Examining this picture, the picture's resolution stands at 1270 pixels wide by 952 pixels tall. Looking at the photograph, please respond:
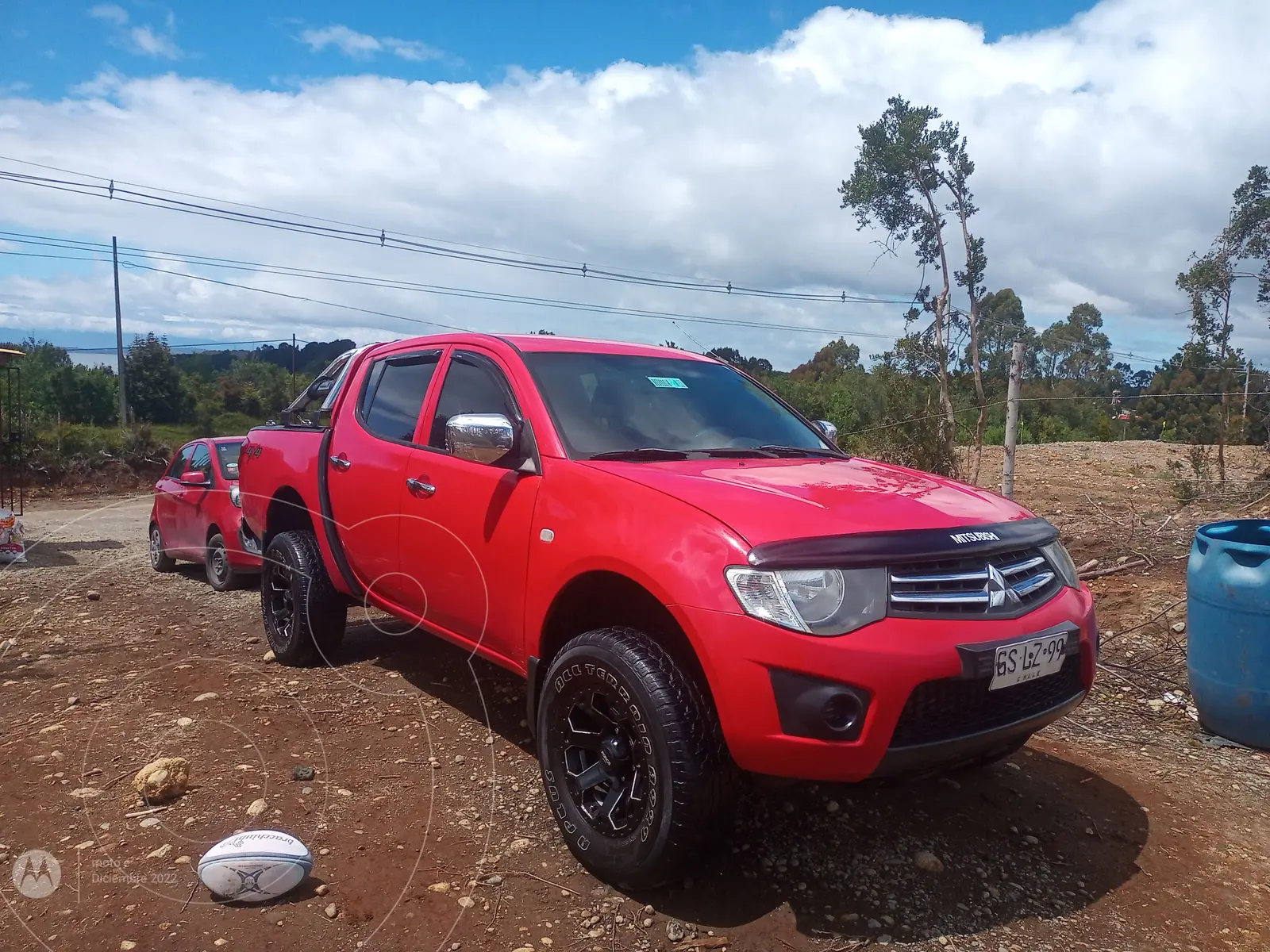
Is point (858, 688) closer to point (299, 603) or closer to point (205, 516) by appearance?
point (299, 603)

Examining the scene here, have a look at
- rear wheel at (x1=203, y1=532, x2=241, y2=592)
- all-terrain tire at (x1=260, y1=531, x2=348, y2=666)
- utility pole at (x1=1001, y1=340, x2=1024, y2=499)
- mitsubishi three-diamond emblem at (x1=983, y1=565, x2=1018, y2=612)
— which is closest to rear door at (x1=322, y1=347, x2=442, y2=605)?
all-terrain tire at (x1=260, y1=531, x2=348, y2=666)

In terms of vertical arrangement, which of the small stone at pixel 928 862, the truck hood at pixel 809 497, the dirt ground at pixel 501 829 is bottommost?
the dirt ground at pixel 501 829

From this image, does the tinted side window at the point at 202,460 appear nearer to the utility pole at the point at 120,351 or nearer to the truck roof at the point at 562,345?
the truck roof at the point at 562,345

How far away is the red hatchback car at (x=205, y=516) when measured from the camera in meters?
7.73

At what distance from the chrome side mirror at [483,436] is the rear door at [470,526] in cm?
12

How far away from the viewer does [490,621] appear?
11.4 feet

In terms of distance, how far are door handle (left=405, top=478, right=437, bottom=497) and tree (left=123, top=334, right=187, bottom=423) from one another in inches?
1600

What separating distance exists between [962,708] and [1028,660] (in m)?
0.27

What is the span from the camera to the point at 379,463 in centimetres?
429

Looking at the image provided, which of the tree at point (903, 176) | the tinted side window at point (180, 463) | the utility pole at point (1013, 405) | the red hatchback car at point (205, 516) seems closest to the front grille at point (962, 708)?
the utility pole at point (1013, 405)

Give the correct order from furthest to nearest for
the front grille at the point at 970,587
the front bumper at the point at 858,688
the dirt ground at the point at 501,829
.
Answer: the dirt ground at the point at 501,829, the front grille at the point at 970,587, the front bumper at the point at 858,688

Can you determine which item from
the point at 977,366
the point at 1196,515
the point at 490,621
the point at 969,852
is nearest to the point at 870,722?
the point at 969,852

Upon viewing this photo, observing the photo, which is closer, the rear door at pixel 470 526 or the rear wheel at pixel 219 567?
the rear door at pixel 470 526

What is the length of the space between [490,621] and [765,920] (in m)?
1.46
